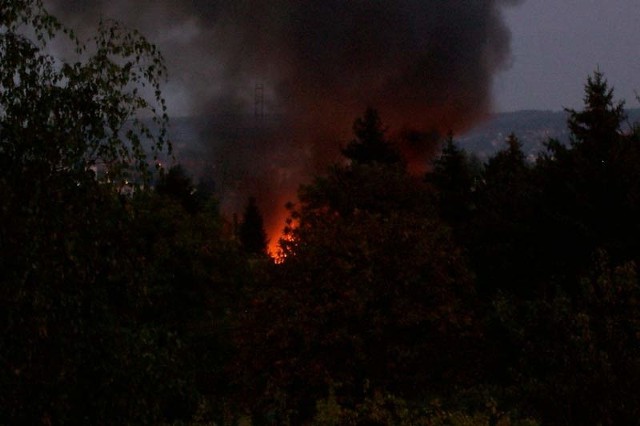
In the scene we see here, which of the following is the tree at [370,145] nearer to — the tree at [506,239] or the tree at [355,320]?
the tree at [506,239]

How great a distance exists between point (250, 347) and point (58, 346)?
9908mm

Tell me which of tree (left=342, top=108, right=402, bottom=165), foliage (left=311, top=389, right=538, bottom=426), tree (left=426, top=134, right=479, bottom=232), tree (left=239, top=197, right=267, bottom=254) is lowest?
foliage (left=311, top=389, right=538, bottom=426)

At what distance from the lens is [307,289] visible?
1600 centimetres

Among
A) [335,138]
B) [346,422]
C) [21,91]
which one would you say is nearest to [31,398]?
[21,91]

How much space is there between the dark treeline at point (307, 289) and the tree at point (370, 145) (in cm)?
701

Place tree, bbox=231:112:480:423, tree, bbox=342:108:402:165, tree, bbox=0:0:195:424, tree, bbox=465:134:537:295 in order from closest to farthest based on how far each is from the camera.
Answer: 1. tree, bbox=0:0:195:424
2. tree, bbox=231:112:480:423
3. tree, bbox=465:134:537:295
4. tree, bbox=342:108:402:165

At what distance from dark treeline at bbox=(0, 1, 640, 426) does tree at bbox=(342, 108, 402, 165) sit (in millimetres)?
7013

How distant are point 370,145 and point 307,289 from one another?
2775 cm

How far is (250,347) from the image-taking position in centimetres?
1631

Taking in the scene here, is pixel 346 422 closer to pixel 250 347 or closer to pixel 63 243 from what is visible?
pixel 250 347

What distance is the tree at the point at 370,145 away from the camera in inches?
1683

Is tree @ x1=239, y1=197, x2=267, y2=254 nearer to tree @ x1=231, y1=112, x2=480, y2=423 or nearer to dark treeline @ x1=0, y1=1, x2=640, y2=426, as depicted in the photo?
dark treeline @ x1=0, y1=1, x2=640, y2=426

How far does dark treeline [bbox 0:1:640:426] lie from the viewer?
6.52 meters

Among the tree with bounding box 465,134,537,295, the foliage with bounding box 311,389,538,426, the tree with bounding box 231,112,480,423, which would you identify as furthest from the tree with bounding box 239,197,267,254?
the foliage with bounding box 311,389,538,426
